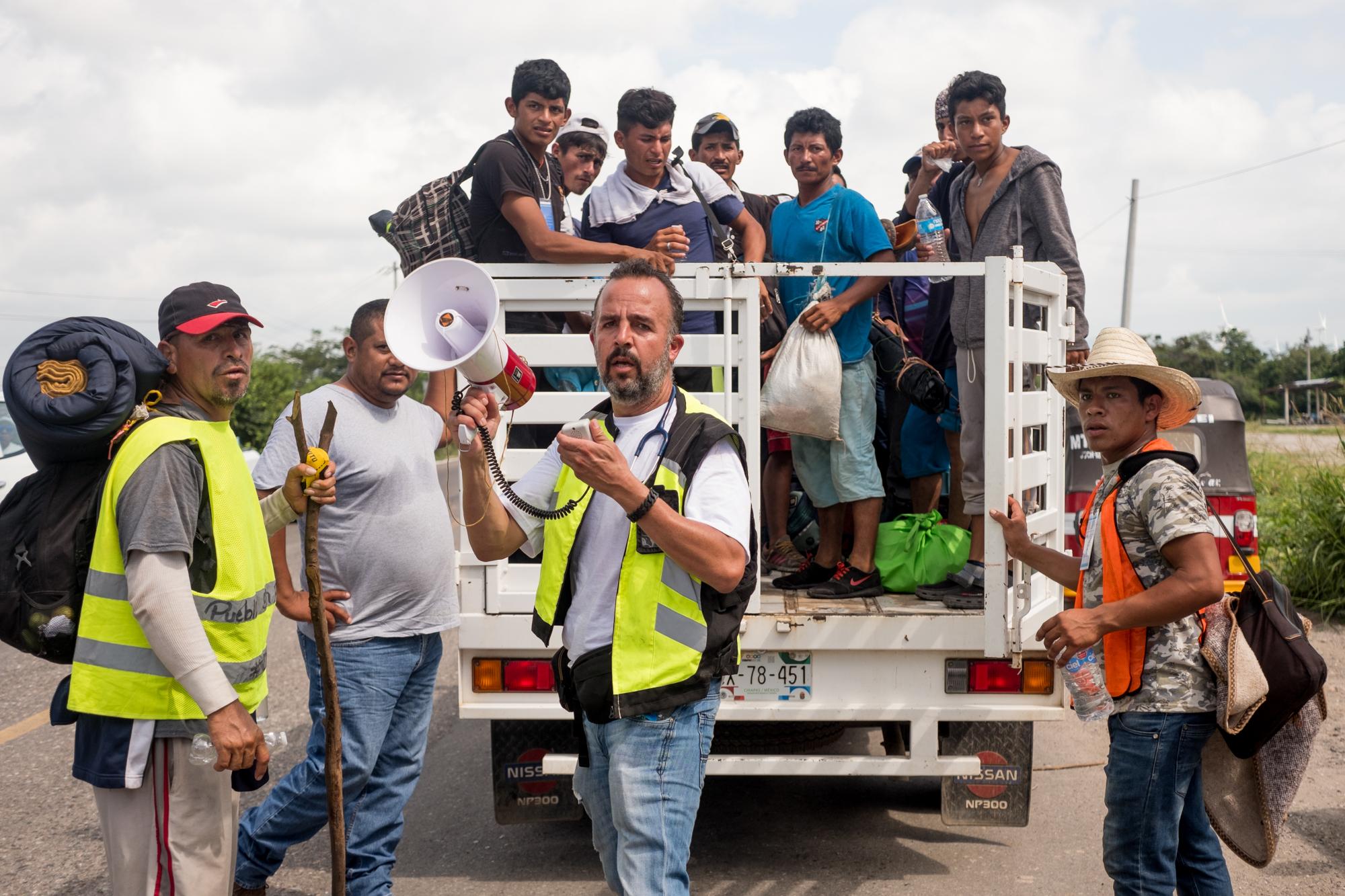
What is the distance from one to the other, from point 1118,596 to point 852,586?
1.63 m

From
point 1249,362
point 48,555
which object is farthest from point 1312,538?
point 1249,362

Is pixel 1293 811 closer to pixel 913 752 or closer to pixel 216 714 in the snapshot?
pixel 913 752

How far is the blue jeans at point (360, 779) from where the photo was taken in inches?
152

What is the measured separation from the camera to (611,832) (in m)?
2.94

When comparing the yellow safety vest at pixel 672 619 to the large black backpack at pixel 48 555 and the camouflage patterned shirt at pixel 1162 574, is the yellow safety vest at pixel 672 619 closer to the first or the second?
the camouflage patterned shirt at pixel 1162 574

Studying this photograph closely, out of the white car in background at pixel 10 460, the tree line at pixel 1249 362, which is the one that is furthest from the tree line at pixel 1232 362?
the white car in background at pixel 10 460

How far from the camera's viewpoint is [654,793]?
9.02 ft

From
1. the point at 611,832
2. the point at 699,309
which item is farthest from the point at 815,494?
the point at 611,832

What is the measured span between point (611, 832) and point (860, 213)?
3.01 m

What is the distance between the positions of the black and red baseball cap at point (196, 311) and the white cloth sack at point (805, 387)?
221 centimetres

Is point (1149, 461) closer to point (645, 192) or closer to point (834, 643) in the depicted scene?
point (834, 643)

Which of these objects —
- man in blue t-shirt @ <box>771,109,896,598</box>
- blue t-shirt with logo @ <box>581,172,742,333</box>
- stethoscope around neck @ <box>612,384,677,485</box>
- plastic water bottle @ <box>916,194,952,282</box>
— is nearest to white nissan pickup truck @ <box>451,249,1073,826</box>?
man in blue t-shirt @ <box>771,109,896,598</box>

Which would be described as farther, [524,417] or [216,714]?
[524,417]

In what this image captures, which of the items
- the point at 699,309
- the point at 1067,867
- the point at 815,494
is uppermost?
the point at 699,309
